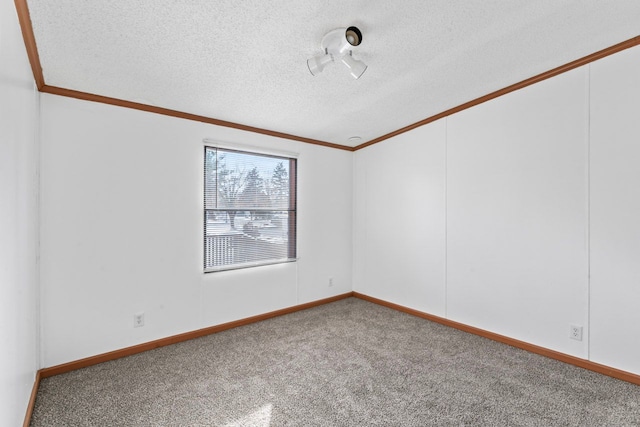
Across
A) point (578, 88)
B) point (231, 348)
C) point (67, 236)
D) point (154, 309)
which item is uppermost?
point (578, 88)

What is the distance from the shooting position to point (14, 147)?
55.9 inches

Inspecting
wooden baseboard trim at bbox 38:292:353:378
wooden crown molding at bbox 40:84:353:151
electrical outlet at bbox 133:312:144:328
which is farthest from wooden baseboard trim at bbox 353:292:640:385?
electrical outlet at bbox 133:312:144:328

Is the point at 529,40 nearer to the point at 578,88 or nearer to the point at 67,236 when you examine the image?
the point at 578,88

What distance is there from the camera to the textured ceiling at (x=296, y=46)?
168cm

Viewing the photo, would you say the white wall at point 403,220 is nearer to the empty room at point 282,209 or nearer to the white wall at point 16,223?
the empty room at point 282,209

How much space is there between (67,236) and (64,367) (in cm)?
105

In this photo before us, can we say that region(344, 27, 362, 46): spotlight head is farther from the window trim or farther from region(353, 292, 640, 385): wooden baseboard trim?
region(353, 292, 640, 385): wooden baseboard trim

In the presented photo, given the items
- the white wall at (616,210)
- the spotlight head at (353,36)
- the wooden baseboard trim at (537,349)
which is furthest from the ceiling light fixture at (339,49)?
→ the wooden baseboard trim at (537,349)

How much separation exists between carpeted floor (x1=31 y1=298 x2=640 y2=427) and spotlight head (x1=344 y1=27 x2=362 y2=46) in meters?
2.41

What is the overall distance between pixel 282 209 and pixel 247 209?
0.49 meters

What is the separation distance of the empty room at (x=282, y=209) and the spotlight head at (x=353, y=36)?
1.0 inches

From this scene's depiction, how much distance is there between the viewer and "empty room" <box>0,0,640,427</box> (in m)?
1.76

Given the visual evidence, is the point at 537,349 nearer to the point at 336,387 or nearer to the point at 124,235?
the point at 336,387

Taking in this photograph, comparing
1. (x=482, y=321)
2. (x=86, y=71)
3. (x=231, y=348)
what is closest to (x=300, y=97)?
(x=86, y=71)
